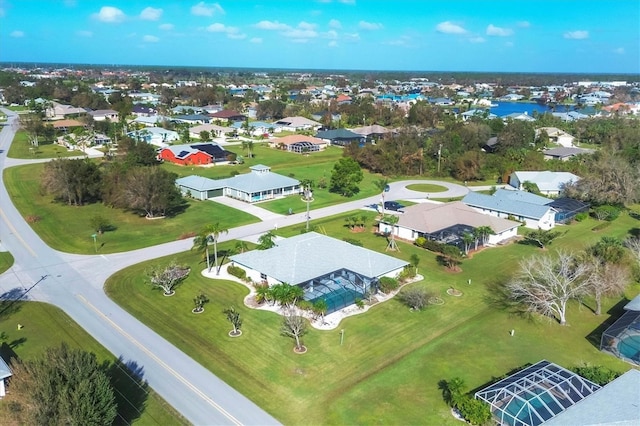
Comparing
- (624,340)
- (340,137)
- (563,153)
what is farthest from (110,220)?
(563,153)

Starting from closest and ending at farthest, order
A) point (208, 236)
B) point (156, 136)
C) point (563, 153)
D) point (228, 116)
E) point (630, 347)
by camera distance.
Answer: point (630, 347), point (208, 236), point (563, 153), point (156, 136), point (228, 116)

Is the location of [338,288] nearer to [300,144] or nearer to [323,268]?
[323,268]

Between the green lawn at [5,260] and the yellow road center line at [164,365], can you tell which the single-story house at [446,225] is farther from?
the green lawn at [5,260]

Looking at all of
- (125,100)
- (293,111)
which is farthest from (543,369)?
(125,100)

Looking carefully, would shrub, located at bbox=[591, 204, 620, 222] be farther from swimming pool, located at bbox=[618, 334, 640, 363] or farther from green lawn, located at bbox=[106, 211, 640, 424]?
swimming pool, located at bbox=[618, 334, 640, 363]

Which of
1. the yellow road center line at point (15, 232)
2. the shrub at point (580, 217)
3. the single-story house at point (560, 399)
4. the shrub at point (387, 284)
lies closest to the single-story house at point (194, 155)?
the yellow road center line at point (15, 232)

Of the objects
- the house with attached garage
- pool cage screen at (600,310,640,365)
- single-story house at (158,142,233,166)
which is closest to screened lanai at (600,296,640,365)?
pool cage screen at (600,310,640,365)
